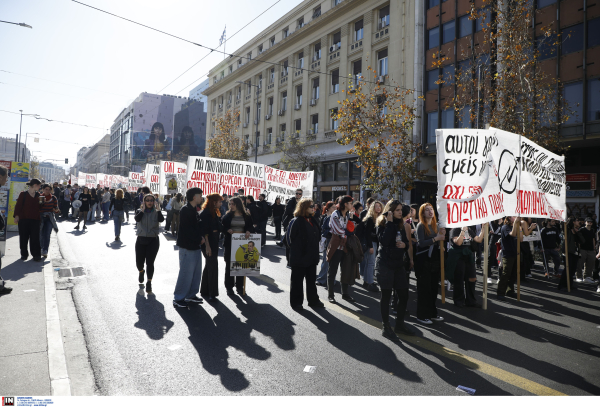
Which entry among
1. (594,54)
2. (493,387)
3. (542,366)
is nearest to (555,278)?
(542,366)

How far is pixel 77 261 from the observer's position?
10.5m

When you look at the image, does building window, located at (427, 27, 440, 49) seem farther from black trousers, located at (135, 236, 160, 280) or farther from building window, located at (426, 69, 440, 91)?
black trousers, located at (135, 236, 160, 280)

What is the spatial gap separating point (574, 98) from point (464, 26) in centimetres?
759

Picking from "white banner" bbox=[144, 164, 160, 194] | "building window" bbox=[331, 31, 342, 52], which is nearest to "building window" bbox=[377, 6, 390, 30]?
"building window" bbox=[331, 31, 342, 52]

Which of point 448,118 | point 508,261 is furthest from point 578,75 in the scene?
point 508,261

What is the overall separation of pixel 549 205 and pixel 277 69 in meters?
33.2

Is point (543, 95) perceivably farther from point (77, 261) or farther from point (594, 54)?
point (77, 261)

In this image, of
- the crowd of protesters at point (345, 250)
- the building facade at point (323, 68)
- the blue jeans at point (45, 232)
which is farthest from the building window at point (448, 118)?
the blue jeans at point (45, 232)

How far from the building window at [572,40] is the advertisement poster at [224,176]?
16009mm

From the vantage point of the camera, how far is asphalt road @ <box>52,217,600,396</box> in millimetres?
3979

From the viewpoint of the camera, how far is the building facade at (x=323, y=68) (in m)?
26.9

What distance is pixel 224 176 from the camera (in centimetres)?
1312

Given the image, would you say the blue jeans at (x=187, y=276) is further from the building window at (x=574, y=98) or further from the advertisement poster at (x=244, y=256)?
the building window at (x=574, y=98)

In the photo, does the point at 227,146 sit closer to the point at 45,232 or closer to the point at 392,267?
the point at 45,232
